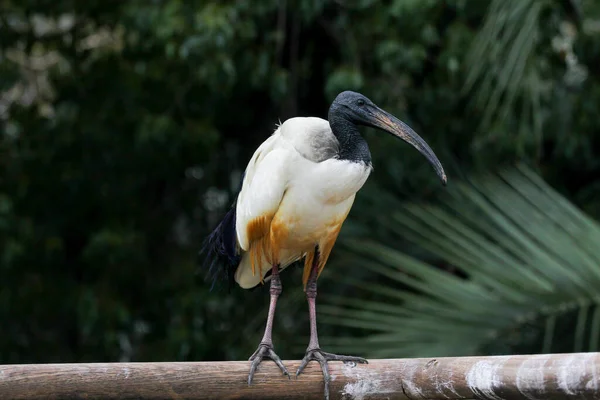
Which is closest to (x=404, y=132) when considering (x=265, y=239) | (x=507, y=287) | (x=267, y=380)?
(x=265, y=239)

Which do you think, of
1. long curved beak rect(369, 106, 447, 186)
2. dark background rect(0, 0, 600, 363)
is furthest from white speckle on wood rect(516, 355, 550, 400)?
dark background rect(0, 0, 600, 363)

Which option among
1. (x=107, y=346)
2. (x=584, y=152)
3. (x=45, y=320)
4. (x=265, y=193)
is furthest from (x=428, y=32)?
(x=45, y=320)

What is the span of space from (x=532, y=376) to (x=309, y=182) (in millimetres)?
1093

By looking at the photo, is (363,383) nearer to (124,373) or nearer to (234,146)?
(124,373)

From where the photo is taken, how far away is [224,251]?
13.3 feet

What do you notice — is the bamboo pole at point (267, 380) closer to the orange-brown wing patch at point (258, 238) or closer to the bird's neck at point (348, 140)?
the orange-brown wing patch at point (258, 238)

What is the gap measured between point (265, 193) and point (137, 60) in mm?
3418

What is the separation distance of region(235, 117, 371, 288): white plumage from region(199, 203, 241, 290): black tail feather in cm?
20

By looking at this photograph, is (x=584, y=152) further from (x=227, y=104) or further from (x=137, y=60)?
(x=137, y=60)

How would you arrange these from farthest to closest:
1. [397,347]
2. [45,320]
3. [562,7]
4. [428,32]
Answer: [45,320] < [562,7] < [428,32] < [397,347]

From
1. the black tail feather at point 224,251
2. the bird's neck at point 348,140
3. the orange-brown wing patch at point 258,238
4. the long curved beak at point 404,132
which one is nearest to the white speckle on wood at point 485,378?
the long curved beak at point 404,132

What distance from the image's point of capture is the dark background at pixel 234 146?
5.74m

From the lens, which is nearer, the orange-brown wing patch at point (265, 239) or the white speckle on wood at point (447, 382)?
the white speckle on wood at point (447, 382)

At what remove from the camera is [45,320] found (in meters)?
7.32
